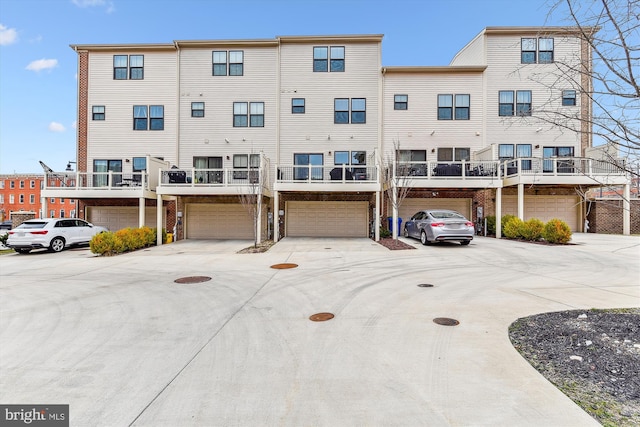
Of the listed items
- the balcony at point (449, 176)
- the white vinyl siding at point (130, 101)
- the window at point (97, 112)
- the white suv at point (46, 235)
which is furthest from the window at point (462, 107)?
the white suv at point (46, 235)

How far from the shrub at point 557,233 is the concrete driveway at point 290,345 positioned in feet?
16.1

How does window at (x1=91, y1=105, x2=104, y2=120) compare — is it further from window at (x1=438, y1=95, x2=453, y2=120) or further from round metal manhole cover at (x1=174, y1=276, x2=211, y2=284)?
window at (x1=438, y1=95, x2=453, y2=120)

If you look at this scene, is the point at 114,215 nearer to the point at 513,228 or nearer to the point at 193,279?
the point at 193,279

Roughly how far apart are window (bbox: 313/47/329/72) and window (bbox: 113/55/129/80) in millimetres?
10913

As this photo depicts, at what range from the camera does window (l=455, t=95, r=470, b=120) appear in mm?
18891

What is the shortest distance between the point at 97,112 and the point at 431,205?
65.9ft

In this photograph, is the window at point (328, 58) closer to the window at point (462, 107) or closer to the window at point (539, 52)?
the window at point (462, 107)

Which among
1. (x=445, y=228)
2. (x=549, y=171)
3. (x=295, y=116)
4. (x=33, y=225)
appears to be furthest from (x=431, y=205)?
(x=33, y=225)

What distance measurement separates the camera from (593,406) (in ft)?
8.89

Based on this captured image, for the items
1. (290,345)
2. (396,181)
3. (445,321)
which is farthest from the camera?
(396,181)

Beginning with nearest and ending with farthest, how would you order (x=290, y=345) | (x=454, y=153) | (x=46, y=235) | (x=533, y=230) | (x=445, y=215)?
(x=290, y=345), (x=46, y=235), (x=445, y=215), (x=533, y=230), (x=454, y=153)

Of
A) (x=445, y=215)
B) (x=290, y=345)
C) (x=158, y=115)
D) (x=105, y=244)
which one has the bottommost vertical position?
(x=290, y=345)

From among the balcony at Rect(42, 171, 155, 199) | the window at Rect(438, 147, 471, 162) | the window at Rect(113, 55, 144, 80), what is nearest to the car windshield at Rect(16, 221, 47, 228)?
the balcony at Rect(42, 171, 155, 199)

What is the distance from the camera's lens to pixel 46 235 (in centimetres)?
1376
